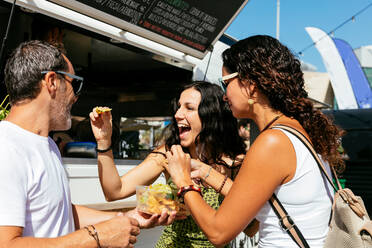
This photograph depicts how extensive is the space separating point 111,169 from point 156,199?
1.91 feet

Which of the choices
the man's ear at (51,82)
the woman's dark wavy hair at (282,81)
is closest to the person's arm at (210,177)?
the woman's dark wavy hair at (282,81)

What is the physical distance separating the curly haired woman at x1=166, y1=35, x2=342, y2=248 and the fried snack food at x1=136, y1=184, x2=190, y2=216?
0.13 metres

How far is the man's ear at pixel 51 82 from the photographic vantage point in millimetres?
1637

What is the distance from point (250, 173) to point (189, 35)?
2.75m

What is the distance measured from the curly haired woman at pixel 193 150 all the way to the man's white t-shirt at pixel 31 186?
0.74 metres

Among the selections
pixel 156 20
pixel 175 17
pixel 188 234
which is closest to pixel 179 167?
pixel 188 234

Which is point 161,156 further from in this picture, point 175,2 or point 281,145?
point 175,2

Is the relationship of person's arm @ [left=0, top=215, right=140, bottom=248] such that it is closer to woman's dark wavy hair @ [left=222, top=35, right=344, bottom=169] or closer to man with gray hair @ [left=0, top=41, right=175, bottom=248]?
man with gray hair @ [left=0, top=41, right=175, bottom=248]

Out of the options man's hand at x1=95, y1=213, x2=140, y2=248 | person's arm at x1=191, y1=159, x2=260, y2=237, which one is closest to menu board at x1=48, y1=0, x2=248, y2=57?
person's arm at x1=191, y1=159, x2=260, y2=237

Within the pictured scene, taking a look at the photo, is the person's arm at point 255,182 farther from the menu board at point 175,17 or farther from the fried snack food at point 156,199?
the menu board at point 175,17

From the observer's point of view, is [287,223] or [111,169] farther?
[111,169]

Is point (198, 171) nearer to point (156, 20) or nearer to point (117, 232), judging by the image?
point (117, 232)

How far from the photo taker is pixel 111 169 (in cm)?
237

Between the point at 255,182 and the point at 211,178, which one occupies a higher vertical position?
the point at 255,182
